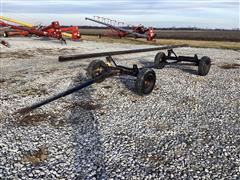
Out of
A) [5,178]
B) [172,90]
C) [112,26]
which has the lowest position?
[5,178]

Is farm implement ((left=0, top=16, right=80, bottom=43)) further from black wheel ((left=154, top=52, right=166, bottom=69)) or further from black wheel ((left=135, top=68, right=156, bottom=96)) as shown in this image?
black wheel ((left=135, top=68, right=156, bottom=96))

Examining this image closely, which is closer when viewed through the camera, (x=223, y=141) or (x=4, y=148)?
(x=4, y=148)

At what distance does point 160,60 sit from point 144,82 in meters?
6.80

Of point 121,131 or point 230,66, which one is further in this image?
point 230,66

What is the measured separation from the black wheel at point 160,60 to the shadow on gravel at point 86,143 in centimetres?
782

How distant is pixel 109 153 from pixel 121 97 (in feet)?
17.5

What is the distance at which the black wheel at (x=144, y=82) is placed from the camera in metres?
12.4

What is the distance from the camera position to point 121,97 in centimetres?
1282

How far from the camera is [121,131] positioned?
9.16 meters

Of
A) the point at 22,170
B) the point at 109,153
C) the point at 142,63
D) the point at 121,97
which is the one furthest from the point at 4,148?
the point at 142,63

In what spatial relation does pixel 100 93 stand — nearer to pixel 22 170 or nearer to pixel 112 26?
pixel 22 170

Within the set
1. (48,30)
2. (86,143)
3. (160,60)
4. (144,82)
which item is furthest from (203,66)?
(48,30)

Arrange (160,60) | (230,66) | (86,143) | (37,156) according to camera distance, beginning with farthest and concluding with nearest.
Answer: (230,66), (160,60), (86,143), (37,156)

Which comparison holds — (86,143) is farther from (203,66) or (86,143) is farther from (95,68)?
(203,66)
